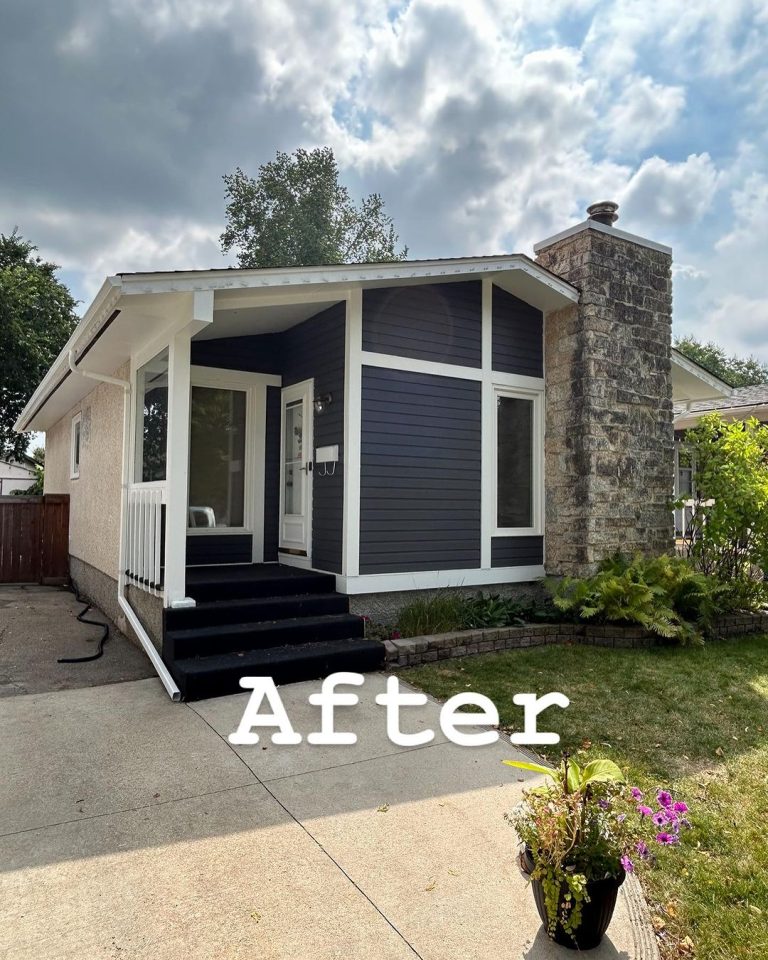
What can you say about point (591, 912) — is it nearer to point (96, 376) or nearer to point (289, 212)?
point (96, 376)

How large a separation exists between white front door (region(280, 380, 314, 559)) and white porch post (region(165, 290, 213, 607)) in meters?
1.57

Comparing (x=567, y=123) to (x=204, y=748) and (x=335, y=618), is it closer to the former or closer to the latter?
(x=335, y=618)

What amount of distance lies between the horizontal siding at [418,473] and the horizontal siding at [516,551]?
0.88 feet

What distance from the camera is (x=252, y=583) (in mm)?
5277

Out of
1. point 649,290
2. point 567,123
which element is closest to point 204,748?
point 649,290

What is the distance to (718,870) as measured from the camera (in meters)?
2.38

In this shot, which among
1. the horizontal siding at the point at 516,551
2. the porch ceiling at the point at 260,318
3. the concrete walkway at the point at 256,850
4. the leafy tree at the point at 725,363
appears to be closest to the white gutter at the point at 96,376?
the porch ceiling at the point at 260,318

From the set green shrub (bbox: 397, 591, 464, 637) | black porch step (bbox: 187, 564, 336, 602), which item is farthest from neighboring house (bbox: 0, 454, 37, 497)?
green shrub (bbox: 397, 591, 464, 637)

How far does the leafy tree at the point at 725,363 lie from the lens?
3662 centimetres

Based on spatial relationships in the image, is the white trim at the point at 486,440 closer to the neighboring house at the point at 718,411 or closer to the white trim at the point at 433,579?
the white trim at the point at 433,579

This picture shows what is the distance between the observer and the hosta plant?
Answer: 6.18 feet

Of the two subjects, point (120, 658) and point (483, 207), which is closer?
point (120, 658)

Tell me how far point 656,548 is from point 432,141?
38.3 feet

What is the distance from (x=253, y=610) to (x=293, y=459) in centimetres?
211
